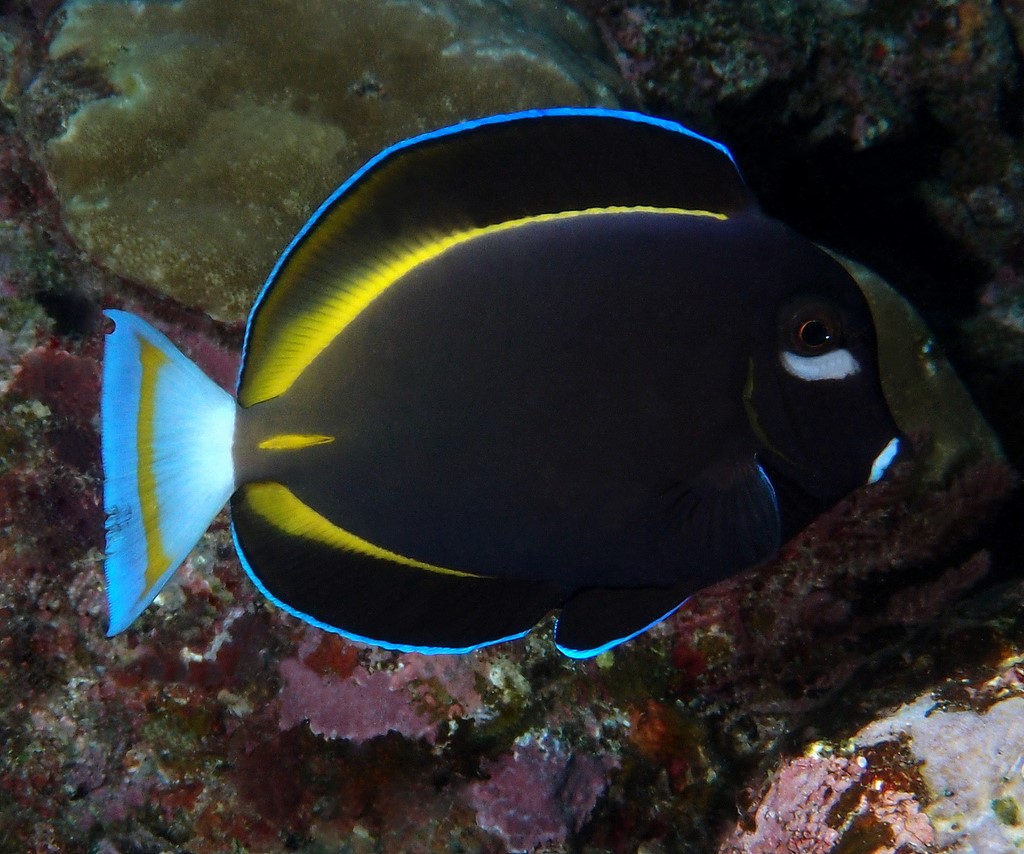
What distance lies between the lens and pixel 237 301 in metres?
2.50

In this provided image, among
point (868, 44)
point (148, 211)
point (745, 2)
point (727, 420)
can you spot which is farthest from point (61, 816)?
point (868, 44)

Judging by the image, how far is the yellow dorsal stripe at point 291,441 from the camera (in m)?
1.36

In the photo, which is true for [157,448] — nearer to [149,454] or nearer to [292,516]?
[149,454]

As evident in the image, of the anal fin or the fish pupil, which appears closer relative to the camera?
the fish pupil

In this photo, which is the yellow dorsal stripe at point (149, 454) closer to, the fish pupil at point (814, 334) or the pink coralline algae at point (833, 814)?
the fish pupil at point (814, 334)

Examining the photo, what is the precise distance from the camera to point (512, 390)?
Result: 1.33 meters

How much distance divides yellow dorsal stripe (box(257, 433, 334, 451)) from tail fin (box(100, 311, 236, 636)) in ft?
0.25

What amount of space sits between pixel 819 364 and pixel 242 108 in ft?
7.57

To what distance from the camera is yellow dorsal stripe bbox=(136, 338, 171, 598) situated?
1.37 m

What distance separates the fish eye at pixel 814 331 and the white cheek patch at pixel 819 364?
1cm

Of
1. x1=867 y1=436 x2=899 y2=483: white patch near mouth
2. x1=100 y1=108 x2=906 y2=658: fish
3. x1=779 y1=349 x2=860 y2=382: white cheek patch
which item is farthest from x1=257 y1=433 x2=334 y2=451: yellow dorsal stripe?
x1=867 y1=436 x2=899 y2=483: white patch near mouth

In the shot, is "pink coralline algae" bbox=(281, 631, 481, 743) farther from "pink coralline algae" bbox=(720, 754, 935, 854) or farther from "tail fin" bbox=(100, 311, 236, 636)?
"tail fin" bbox=(100, 311, 236, 636)

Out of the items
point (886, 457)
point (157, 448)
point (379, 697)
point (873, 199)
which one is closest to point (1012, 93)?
point (873, 199)

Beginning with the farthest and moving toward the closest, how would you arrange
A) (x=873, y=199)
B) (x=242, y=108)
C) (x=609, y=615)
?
(x=873, y=199), (x=242, y=108), (x=609, y=615)
